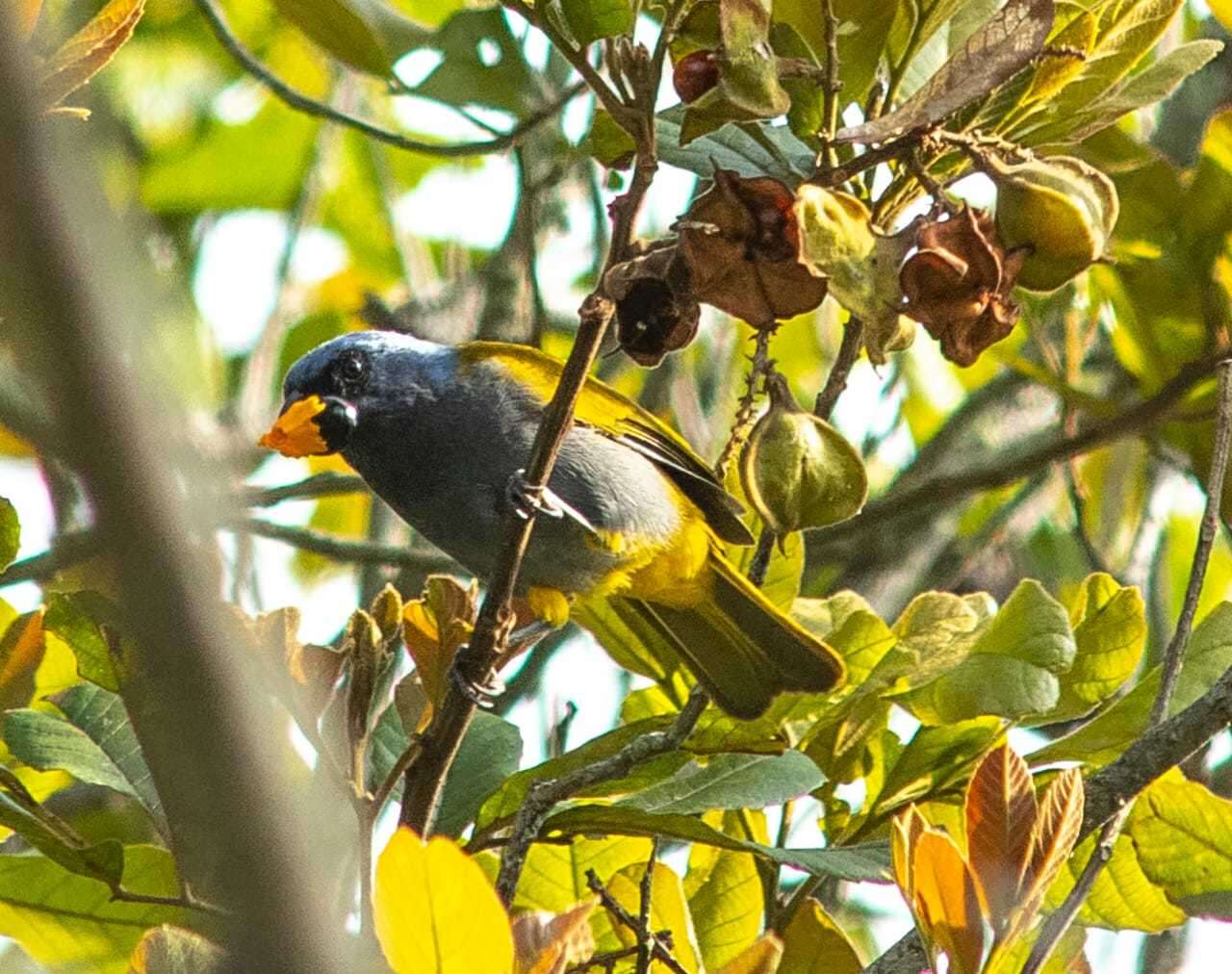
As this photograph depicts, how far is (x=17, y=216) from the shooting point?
0.65 m

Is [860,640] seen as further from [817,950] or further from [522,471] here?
[522,471]

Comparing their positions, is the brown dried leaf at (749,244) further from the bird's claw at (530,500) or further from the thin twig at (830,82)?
the bird's claw at (530,500)

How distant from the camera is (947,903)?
1.65 m

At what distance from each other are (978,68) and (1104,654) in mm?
919

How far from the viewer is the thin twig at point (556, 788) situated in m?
1.88

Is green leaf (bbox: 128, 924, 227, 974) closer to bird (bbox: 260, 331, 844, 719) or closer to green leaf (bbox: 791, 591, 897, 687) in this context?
green leaf (bbox: 791, 591, 897, 687)

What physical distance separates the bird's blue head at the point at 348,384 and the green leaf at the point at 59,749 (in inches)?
45.9

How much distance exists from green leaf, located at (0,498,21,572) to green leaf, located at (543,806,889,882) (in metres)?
0.76

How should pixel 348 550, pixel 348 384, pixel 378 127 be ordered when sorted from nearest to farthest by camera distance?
pixel 378 127 < pixel 348 384 < pixel 348 550

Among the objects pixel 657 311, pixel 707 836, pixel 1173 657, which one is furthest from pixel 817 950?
pixel 657 311

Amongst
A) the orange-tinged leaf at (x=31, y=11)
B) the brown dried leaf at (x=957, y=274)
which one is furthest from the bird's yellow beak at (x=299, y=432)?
the brown dried leaf at (x=957, y=274)

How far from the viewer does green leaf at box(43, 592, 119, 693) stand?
2178mm

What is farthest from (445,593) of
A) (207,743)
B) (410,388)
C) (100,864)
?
(207,743)

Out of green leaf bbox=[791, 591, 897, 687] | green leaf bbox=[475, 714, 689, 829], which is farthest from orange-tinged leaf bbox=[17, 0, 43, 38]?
green leaf bbox=[791, 591, 897, 687]
